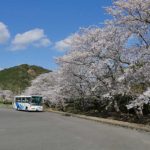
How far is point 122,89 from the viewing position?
3164 centimetres

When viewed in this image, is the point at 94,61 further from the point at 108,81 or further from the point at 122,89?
the point at 122,89

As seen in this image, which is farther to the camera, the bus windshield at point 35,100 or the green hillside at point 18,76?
the green hillside at point 18,76

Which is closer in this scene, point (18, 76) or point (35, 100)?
point (35, 100)

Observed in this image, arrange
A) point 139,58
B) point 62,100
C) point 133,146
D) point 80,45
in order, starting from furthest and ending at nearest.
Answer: point 62,100 → point 80,45 → point 139,58 → point 133,146

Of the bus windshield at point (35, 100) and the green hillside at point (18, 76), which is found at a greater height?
the green hillside at point (18, 76)

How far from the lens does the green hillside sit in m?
151

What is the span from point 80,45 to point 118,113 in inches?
328

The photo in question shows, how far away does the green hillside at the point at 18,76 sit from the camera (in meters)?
151

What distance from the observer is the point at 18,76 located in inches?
6816

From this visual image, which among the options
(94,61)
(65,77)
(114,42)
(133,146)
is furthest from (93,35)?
(133,146)

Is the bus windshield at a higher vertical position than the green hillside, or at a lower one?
lower

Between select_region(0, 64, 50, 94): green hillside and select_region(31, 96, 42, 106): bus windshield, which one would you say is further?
select_region(0, 64, 50, 94): green hillside

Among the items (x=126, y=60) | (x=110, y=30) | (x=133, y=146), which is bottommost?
(x=133, y=146)

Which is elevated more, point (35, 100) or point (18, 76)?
point (18, 76)
